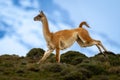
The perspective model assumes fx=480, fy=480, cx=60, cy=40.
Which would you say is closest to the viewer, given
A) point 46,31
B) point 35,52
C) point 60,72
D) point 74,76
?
point 74,76

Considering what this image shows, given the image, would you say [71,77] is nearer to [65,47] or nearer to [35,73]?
[35,73]

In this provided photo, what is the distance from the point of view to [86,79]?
26.9m

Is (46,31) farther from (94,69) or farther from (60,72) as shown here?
(94,69)

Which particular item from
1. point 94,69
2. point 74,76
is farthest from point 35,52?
point 74,76

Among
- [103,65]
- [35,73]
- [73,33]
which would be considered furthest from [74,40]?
[35,73]

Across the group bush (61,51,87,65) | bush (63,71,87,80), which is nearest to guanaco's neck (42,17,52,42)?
bush (61,51,87,65)

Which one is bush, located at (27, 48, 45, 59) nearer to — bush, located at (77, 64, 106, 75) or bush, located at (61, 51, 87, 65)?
bush, located at (61, 51, 87, 65)

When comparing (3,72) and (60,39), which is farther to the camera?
(60,39)

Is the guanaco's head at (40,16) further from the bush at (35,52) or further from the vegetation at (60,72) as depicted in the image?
the bush at (35,52)

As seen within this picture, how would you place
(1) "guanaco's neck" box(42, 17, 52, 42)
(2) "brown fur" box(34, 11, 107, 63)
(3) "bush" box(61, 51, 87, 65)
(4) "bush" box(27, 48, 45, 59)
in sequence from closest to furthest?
(2) "brown fur" box(34, 11, 107, 63), (1) "guanaco's neck" box(42, 17, 52, 42), (3) "bush" box(61, 51, 87, 65), (4) "bush" box(27, 48, 45, 59)

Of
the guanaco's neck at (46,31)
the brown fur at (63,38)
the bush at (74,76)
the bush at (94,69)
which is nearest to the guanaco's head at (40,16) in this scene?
the brown fur at (63,38)

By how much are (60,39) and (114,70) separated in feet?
14.4

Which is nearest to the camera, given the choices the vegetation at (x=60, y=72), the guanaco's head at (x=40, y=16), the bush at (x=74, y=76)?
the bush at (x=74, y=76)

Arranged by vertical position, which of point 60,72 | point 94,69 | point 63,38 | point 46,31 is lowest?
point 60,72
